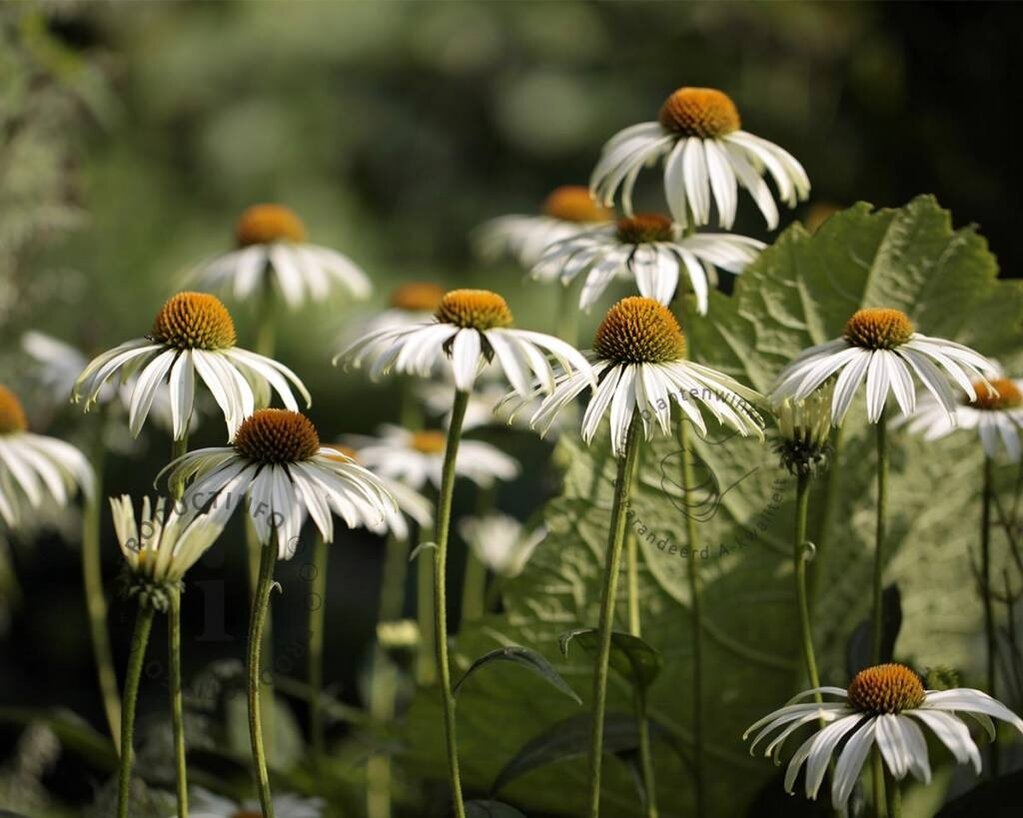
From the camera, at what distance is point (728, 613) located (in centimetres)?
118

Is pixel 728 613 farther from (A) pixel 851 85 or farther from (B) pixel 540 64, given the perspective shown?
(B) pixel 540 64

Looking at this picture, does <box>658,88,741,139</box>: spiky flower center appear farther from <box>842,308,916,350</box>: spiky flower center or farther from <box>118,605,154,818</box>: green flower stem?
<box>118,605,154,818</box>: green flower stem

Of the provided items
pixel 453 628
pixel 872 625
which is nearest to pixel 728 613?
pixel 872 625

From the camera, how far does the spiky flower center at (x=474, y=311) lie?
897mm

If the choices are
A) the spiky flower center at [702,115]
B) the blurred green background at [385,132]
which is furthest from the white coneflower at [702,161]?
the blurred green background at [385,132]

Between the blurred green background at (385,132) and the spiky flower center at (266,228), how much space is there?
90 cm

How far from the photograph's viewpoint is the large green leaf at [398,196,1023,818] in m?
1.12

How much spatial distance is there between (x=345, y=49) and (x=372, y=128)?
248 millimetres

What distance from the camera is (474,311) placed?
899 millimetres

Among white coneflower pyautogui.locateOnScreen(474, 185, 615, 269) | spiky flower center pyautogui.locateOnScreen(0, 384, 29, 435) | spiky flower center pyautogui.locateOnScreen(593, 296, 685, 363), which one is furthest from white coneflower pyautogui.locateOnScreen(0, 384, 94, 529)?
white coneflower pyautogui.locateOnScreen(474, 185, 615, 269)

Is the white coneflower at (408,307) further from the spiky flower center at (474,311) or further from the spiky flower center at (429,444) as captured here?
the spiky flower center at (474,311)

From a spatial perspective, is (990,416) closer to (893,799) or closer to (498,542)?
(893,799)

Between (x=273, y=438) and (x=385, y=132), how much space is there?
9.11 ft

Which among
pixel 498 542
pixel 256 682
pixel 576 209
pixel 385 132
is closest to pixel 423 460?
pixel 498 542
